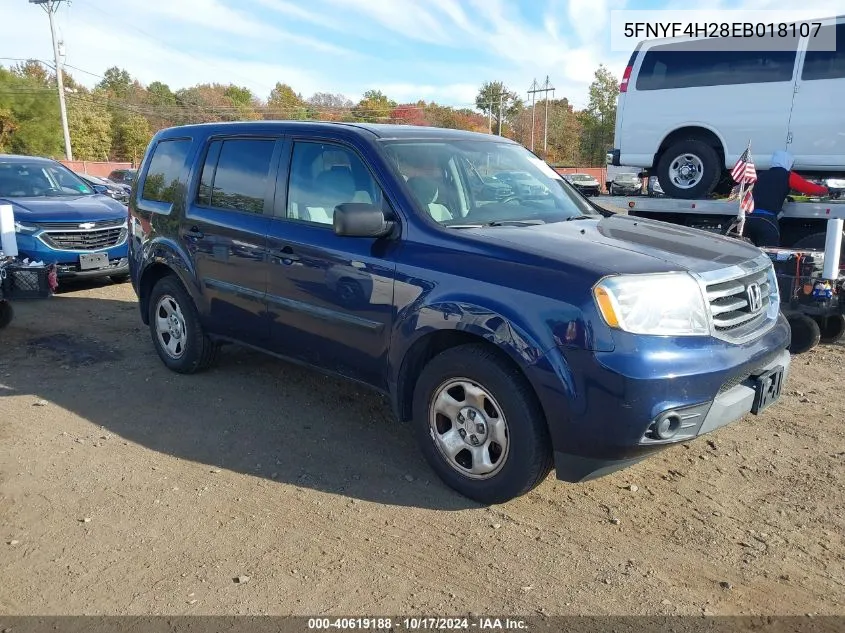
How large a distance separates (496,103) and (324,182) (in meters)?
77.8

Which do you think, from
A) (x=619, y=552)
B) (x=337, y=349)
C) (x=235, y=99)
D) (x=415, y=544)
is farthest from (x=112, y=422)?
(x=235, y=99)

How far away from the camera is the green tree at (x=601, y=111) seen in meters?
54.4

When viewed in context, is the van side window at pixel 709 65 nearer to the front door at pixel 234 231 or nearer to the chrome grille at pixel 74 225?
the front door at pixel 234 231

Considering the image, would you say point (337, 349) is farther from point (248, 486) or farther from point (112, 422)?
point (112, 422)

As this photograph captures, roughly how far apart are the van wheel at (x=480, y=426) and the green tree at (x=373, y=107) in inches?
2557

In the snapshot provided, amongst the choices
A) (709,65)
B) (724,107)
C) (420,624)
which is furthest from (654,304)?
(709,65)

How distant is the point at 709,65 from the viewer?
846cm

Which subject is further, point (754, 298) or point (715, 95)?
point (715, 95)

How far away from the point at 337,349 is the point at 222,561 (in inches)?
56.9

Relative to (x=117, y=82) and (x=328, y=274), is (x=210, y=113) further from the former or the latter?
(x=328, y=274)

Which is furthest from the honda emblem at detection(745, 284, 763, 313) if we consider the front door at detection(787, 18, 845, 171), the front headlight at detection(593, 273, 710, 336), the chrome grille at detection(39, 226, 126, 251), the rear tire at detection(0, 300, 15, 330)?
the chrome grille at detection(39, 226, 126, 251)

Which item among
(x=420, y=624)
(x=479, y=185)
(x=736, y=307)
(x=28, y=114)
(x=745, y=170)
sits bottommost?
(x=420, y=624)

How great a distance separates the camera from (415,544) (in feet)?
10.6

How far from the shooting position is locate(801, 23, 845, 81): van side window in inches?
298
